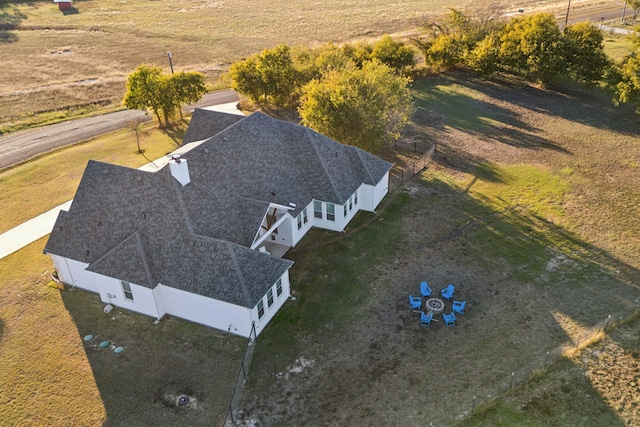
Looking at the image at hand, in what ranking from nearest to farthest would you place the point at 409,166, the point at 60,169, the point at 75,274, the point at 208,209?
the point at 208,209 < the point at 75,274 < the point at 409,166 < the point at 60,169

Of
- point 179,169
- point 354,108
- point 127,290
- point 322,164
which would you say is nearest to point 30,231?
point 127,290

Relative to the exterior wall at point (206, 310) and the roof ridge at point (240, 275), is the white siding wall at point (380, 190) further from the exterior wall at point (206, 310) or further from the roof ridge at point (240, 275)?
the exterior wall at point (206, 310)

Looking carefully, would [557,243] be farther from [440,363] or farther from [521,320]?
[440,363]

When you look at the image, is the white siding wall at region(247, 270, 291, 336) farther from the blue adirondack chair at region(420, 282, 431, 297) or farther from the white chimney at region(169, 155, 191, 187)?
the white chimney at region(169, 155, 191, 187)

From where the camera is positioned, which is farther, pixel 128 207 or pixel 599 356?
pixel 128 207

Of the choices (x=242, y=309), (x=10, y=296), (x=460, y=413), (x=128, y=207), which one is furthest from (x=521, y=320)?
(x=10, y=296)

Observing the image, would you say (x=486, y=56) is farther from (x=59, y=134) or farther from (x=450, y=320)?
(x=59, y=134)
